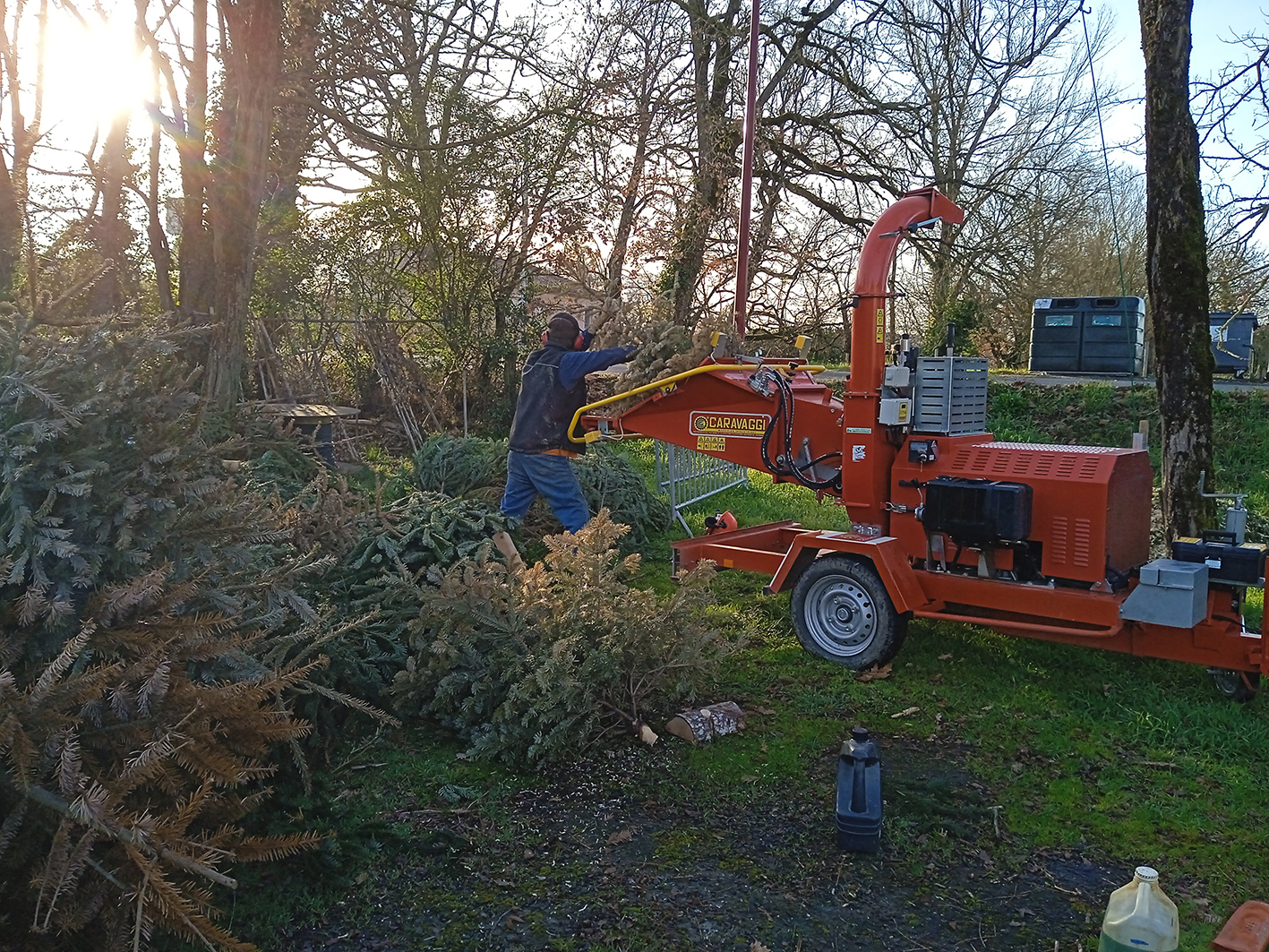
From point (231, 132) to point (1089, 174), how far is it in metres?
16.2

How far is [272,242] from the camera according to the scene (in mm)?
12414

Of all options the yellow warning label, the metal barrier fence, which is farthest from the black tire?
the metal barrier fence

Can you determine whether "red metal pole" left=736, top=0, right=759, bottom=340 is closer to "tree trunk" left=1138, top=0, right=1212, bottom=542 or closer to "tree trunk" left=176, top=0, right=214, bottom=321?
"tree trunk" left=1138, top=0, right=1212, bottom=542

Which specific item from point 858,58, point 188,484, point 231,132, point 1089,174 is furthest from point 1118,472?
point 1089,174

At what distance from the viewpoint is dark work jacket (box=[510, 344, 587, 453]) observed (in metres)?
7.32

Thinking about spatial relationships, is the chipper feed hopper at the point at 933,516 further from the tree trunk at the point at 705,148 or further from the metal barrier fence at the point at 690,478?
the tree trunk at the point at 705,148

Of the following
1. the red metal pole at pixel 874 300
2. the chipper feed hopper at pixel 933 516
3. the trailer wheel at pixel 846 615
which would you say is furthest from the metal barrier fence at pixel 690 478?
the red metal pole at pixel 874 300

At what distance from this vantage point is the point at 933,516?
5.41 metres

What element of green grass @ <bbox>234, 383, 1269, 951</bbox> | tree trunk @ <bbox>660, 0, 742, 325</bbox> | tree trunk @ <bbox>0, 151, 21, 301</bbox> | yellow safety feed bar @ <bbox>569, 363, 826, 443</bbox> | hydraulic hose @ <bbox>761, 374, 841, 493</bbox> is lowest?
green grass @ <bbox>234, 383, 1269, 951</bbox>

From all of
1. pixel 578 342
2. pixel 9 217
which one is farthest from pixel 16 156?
pixel 578 342

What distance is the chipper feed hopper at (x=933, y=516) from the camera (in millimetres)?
4930

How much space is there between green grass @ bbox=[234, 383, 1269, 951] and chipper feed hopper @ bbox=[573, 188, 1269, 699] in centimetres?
31

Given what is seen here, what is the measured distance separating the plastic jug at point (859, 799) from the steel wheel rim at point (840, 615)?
6.16ft

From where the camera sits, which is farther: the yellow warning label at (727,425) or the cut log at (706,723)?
the yellow warning label at (727,425)
